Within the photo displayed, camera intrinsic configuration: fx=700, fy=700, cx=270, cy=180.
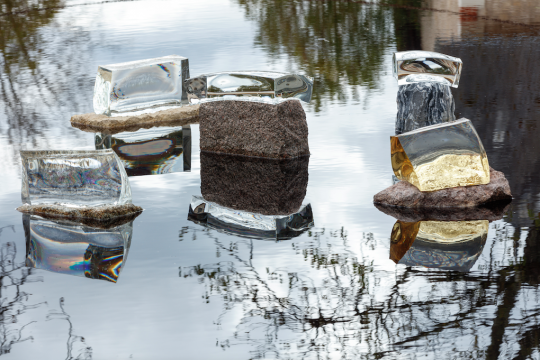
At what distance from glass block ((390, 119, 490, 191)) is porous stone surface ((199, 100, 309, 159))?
995 mm

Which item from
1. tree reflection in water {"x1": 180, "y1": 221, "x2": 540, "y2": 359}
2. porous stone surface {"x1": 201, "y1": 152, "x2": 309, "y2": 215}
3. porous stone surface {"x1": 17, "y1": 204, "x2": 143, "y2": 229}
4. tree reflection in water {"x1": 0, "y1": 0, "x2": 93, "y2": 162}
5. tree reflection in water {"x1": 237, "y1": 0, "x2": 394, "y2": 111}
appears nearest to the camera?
tree reflection in water {"x1": 180, "y1": 221, "x2": 540, "y2": 359}

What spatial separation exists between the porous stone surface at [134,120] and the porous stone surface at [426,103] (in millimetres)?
1944

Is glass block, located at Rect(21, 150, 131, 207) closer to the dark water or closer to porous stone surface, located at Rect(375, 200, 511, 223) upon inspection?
the dark water

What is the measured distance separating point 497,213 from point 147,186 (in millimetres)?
2043

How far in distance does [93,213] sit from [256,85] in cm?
180

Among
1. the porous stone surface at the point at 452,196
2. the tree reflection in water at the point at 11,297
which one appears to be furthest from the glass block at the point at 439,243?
the tree reflection in water at the point at 11,297

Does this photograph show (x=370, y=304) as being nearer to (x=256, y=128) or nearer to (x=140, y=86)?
(x=256, y=128)

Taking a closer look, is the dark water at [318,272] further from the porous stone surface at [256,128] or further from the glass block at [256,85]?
the glass block at [256,85]

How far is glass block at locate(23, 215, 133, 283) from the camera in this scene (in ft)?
10.4

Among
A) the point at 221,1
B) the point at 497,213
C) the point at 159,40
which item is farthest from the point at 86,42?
the point at 497,213

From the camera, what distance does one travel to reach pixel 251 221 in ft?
11.9

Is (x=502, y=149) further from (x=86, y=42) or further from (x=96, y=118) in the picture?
(x=86, y=42)

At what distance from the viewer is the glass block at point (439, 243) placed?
3.11 metres

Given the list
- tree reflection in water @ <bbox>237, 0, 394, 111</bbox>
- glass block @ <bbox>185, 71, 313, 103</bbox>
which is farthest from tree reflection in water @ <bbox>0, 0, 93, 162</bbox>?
tree reflection in water @ <bbox>237, 0, 394, 111</bbox>
